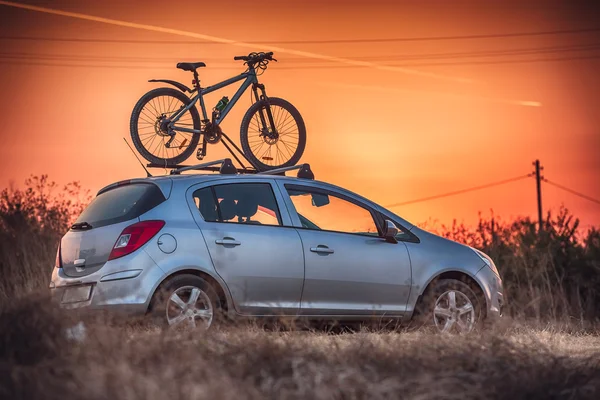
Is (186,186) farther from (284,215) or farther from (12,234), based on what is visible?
(12,234)

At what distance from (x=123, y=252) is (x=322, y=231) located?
2065 mm

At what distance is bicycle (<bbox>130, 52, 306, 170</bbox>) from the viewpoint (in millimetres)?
12680

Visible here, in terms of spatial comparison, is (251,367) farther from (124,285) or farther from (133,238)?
(133,238)

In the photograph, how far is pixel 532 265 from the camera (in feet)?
79.6

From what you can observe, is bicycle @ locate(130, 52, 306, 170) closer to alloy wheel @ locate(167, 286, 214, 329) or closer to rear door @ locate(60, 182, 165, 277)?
rear door @ locate(60, 182, 165, 277)

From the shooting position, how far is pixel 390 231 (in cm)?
1116

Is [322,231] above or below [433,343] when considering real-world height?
above

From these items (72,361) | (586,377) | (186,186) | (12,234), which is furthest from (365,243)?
(12,234)

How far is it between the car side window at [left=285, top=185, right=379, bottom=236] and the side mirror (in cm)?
15

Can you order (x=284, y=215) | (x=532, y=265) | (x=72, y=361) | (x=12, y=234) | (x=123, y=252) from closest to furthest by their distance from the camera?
(x=72, y=361) → (x=123, y=252) → (x=284, y=215) → (x=12, y=234) → (x=532, y=265)

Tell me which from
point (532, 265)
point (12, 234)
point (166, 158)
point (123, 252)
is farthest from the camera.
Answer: point (532, 265)

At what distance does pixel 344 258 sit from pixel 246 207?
43.7 inches

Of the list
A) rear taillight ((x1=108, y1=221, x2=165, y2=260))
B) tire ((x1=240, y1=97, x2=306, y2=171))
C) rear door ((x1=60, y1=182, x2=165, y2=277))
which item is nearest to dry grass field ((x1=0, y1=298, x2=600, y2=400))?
rear taillight ((x1=108, y1=221, x2=165, y2=260))

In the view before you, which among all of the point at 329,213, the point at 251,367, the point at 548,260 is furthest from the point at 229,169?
the point at 548,260
